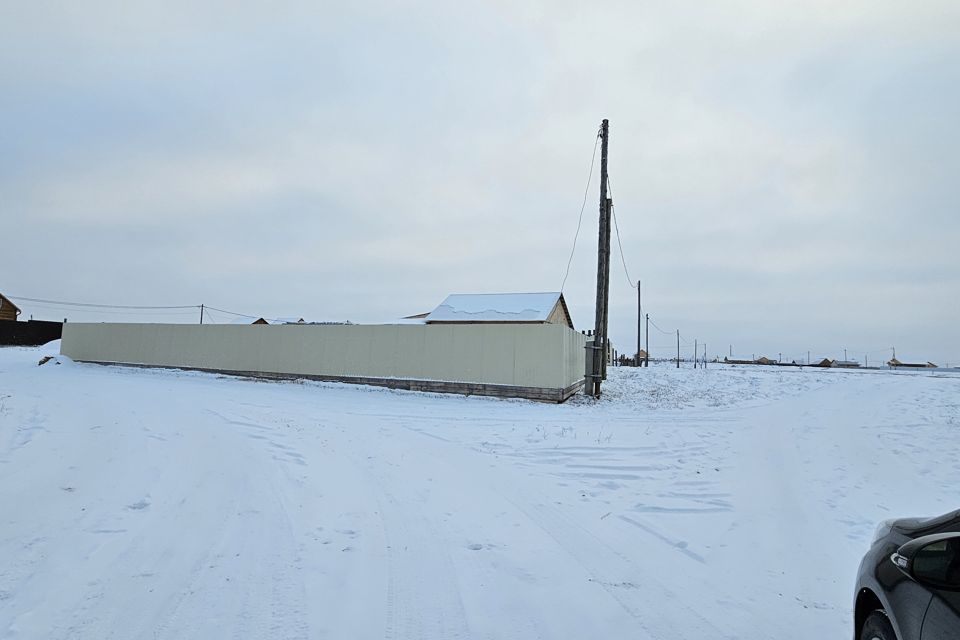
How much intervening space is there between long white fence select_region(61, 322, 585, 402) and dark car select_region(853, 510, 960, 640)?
532 inches

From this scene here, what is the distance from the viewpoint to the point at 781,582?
429cm

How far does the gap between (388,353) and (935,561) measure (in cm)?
1728

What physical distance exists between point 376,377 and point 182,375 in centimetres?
879

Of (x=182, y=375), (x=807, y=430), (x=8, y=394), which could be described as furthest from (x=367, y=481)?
(x=182, y=375)

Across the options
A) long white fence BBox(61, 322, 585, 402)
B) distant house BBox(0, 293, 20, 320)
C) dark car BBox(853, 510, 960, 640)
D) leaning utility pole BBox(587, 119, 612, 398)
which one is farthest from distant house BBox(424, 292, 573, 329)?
distant house BBox(0, 293, 20, 320)

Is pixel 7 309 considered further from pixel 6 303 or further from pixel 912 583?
pixel 912 583

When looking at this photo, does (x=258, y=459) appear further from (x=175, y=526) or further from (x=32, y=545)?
(x=32, y=545)

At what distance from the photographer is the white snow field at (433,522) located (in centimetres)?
350

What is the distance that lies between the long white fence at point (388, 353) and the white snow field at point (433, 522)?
4721 millimetres

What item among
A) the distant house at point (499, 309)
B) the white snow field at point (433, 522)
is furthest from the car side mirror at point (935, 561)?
the distant house at point (499, 309)

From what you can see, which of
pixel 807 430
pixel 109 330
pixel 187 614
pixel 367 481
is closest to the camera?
pixel 187 614

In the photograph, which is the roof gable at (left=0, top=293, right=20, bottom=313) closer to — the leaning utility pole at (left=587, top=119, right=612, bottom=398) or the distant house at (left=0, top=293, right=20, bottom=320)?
the distant house at (left=0, top=293, right=20, bottom=320)

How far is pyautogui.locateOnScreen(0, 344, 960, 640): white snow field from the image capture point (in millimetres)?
3498

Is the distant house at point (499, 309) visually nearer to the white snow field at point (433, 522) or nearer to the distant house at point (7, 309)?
the white snow field at point (433, 522)
